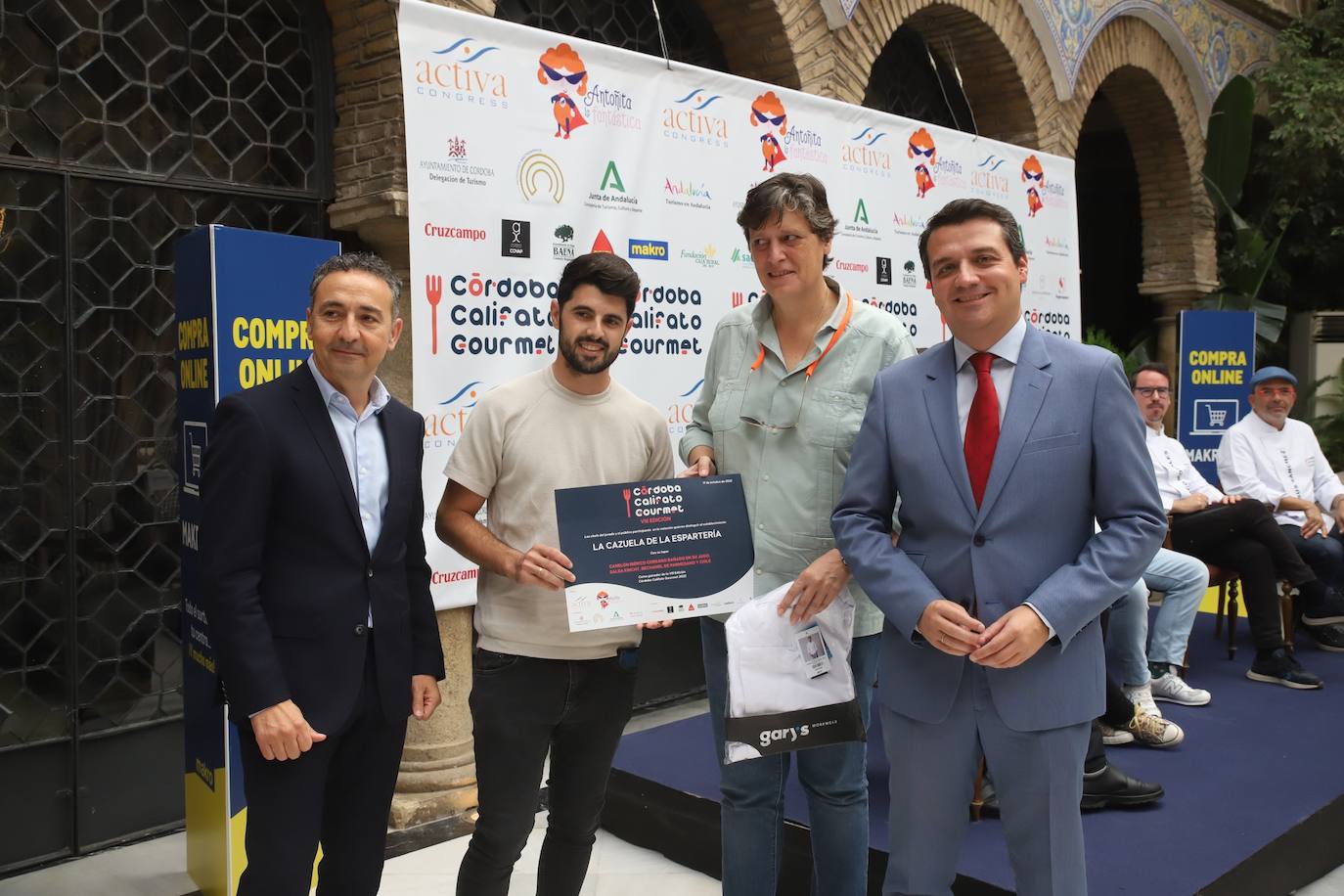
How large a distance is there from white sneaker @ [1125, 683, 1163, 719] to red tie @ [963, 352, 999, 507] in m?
2.70

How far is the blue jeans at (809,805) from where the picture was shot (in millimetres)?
2549

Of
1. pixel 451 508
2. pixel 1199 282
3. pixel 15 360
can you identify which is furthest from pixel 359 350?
pixel 1199 282

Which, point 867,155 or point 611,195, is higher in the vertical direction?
point 867,155

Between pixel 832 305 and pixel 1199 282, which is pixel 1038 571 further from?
pixel 1199 282

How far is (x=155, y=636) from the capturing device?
4.22m

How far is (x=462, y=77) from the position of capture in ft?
13.6

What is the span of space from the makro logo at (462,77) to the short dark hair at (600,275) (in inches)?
76.9

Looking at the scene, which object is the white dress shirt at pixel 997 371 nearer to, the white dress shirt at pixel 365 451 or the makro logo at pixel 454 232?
the white dress shirt at pixel 365 451

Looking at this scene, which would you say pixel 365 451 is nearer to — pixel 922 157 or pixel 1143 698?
pixel 1143 698

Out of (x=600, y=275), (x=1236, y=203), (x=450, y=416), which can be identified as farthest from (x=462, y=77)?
(x=1236, y=203)

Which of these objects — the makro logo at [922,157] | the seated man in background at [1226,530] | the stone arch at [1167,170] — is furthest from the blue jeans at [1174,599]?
the stone arch at [1167,170]

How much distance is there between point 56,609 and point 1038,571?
3581 millimetres

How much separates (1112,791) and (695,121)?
3.49 m

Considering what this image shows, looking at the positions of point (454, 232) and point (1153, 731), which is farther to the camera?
point (1153, 731)
